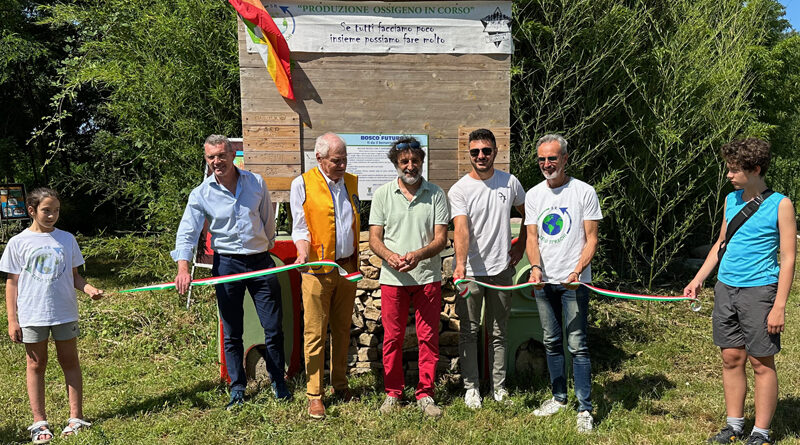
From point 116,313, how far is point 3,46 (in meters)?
6.54

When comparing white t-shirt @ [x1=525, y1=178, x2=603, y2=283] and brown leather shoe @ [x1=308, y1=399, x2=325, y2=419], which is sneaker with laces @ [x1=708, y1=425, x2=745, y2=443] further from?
brown leather shoe @ [x1=308, y1=399, x2=325, y2=419]

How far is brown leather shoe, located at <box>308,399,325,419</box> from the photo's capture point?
3.76 metres

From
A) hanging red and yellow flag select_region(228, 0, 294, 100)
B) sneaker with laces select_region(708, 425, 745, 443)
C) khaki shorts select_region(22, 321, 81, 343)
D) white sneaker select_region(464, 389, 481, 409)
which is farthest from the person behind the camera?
hanging red and yellow flag select_region(228, 0, 294, 100)

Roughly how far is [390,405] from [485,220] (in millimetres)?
1358

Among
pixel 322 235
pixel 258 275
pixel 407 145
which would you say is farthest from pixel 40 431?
pixel 407 145

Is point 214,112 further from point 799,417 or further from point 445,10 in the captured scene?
point 799,417

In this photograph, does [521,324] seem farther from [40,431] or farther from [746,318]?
[40,431]

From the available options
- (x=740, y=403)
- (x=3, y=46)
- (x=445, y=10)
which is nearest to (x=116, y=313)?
(x=445, y=10)

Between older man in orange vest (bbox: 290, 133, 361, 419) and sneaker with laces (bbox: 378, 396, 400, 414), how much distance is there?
39 cm

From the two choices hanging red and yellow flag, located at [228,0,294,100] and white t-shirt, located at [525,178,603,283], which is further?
hanging red and yellow flag, located at [228,0,294,100]

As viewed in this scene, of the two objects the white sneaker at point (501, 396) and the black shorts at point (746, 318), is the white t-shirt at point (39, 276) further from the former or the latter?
the black shorts at point (746, 318)

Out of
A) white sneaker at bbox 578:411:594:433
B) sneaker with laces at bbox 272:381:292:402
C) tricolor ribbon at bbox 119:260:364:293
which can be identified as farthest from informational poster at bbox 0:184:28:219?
white sneaker at bbox 578:411:594:433

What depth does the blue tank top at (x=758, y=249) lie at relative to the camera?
306cm

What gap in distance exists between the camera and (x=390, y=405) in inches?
151
